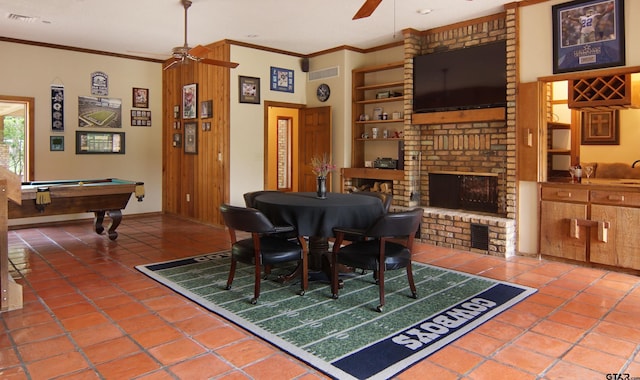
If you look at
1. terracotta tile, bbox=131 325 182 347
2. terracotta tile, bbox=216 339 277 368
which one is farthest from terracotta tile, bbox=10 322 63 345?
terracotta tile, bbox=216 339 277 368

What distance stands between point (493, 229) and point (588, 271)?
107 centimetres

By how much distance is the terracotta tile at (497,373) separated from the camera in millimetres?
2484

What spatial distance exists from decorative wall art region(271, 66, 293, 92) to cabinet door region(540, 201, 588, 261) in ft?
14.3

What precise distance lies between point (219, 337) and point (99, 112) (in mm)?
6219

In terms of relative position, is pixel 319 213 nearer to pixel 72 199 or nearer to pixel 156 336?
pixel 156 336

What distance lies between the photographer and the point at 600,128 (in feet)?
20.5


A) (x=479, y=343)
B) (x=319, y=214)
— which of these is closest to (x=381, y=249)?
(x=319, y=214)

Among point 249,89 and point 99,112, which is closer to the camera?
point 249,89

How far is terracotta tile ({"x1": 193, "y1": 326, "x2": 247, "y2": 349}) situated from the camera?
Result: 2.91 meters

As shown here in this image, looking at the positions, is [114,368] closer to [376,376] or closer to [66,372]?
[66,372]

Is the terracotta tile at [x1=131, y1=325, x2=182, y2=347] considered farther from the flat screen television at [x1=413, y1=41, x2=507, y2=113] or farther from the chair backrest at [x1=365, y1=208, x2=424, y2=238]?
the flat screen television at [x1=413, y1=41, x2=507, y2=113]

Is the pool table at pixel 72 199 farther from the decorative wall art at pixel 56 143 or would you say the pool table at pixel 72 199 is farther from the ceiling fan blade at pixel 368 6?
the ceiling fan blade at pixel 368 6

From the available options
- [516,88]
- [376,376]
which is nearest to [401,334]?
[376,376]

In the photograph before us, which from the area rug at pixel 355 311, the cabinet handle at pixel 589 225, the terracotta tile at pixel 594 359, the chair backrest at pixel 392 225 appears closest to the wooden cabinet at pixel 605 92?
the cabinet handle at pixel 589 225
